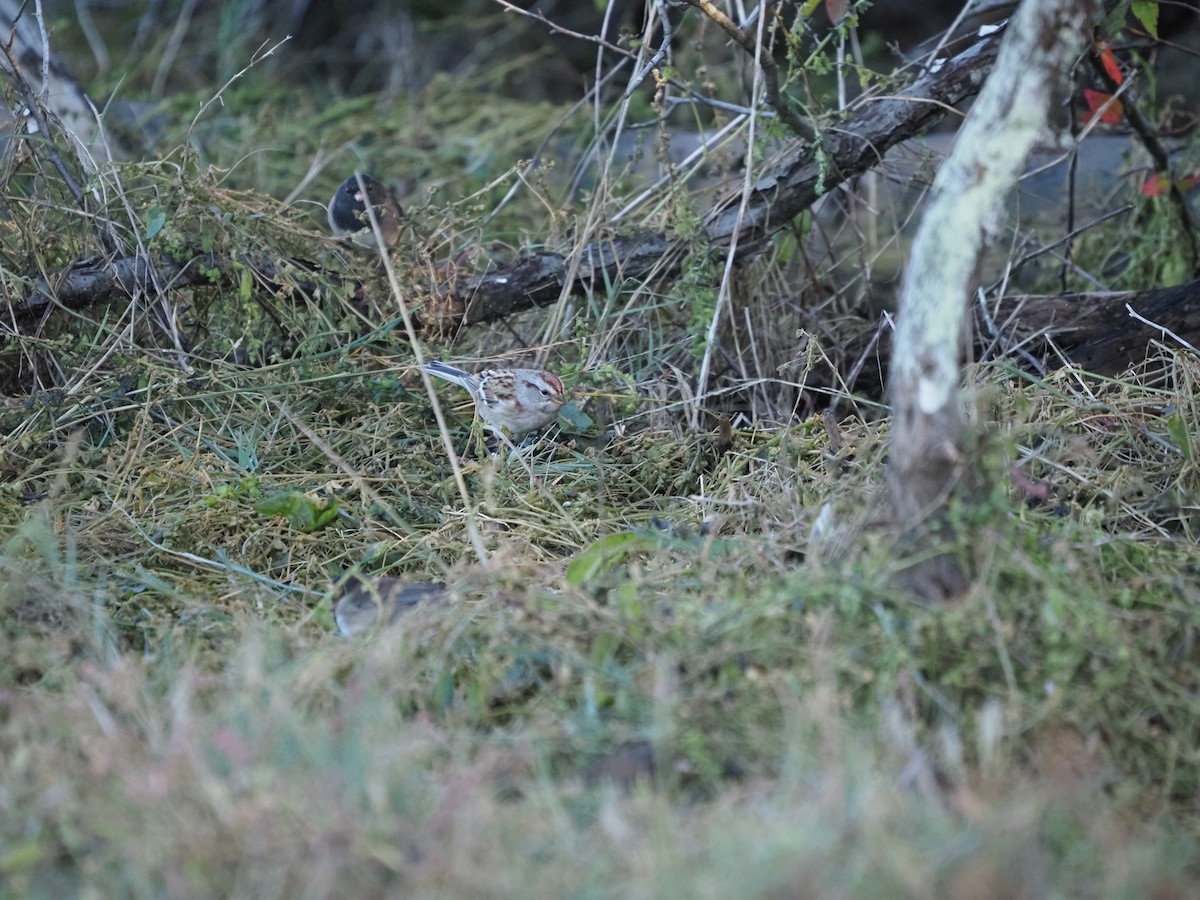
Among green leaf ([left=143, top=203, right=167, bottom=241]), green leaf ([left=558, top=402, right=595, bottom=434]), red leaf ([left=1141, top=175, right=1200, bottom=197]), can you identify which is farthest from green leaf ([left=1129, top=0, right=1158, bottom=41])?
green leaf ([left=143, top=203, right=167, bottom=241])

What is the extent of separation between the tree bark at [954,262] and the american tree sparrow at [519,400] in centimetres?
165

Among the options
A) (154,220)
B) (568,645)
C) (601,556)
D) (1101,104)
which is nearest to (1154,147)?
(1101,104)

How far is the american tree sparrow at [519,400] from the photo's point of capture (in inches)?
151

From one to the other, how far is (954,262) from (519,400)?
6.00ft

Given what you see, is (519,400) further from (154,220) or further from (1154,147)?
(1154,147)

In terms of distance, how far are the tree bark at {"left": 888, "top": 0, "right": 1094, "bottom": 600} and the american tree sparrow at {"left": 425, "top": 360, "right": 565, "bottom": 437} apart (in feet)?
5.41

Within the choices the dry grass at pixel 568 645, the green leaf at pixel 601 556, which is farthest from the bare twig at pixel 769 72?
the green leaf at pixel 601 556

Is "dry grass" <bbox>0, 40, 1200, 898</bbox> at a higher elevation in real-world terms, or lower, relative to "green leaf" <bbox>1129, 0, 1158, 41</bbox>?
lower

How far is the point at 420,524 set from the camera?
11.2 feet

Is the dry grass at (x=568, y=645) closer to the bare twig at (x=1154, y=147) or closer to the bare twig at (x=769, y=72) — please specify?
the bare twig at (x=769, y=72)

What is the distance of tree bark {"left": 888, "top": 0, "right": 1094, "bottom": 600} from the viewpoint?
7.42 ft

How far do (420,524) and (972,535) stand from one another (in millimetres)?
1670

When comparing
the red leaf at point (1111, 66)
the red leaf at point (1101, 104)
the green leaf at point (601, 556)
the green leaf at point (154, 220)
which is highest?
the red leaf at point (1111, 66)

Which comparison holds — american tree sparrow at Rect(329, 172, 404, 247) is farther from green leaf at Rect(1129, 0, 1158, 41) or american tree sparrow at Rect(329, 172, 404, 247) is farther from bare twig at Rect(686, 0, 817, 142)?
green leaf at Rect(1129, 0, 1158, 41)
